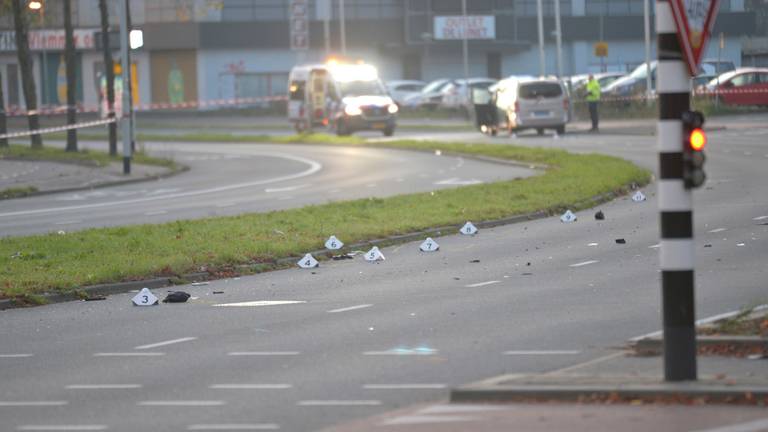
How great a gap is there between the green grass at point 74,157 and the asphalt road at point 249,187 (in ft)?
3.83

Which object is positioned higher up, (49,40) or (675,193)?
(49,40)

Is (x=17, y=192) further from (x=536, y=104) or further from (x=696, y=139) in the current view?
(x=696, y=139)

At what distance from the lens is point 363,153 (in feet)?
157

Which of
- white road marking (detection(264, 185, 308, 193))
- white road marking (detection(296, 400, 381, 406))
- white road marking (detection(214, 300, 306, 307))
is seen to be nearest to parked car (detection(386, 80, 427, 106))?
white road marking (detection(264, 185, 308, 193))

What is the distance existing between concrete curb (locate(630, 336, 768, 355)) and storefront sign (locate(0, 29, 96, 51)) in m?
81.2

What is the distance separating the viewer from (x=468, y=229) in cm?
2169

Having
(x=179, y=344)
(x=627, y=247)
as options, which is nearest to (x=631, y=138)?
(x=627, y=247)

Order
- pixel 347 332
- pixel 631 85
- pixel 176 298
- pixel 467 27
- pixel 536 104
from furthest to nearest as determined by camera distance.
A: pixel 467 27, pixel 631 85, pixel 536 104, pixel 176 298, pixel 347 332

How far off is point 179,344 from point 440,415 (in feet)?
12.8

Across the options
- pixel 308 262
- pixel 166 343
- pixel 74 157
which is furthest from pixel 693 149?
pixel 74 157

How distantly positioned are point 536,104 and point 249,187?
62.5 feet

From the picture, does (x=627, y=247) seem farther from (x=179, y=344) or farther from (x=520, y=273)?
(x=179, y=344)

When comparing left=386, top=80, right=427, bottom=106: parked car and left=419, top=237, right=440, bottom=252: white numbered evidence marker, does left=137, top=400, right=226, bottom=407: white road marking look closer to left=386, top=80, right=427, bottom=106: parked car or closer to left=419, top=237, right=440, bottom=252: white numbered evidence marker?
left=419, top=237, right=440, bottom=252: white numbered evidence marker

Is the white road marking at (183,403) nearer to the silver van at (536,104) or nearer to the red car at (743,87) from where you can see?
the silver van at (536,104)
